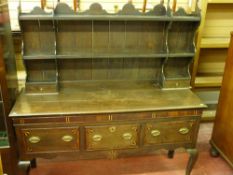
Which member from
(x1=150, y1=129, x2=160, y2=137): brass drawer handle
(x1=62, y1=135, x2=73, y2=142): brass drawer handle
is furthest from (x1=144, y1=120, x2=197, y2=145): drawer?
(x1=62, y1=135, x2=73, y2=142): brass drawer handle

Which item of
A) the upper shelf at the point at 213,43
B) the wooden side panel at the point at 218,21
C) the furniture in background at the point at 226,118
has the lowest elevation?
the furniture in background at the point at 226,118

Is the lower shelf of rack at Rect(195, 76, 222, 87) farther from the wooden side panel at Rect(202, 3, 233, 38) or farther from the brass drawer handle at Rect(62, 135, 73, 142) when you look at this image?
the brass drawer handle at Rect(62, 135, 73, 142)

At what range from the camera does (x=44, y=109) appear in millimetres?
1744

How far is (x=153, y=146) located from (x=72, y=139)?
62cm

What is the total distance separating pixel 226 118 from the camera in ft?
7.18

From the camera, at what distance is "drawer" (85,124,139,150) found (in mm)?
1796

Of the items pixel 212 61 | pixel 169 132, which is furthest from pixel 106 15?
pixel 212 61

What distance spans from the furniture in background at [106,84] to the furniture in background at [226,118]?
35 cm

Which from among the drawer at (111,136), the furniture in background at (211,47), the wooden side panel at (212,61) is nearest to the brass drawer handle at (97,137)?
the drawer at (111,136)

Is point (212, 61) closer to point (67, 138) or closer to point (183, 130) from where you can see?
point (183, 130)

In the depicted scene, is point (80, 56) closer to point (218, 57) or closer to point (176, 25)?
point (176, 25)

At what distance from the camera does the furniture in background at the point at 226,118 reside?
6.98ft

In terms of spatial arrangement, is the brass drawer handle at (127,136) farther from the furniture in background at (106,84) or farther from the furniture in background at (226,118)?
the furniture in background at (226,118)

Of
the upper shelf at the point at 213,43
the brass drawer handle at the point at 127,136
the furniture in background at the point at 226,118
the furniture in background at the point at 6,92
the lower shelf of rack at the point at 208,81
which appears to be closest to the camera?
the furniture in background at the point at 6,92
